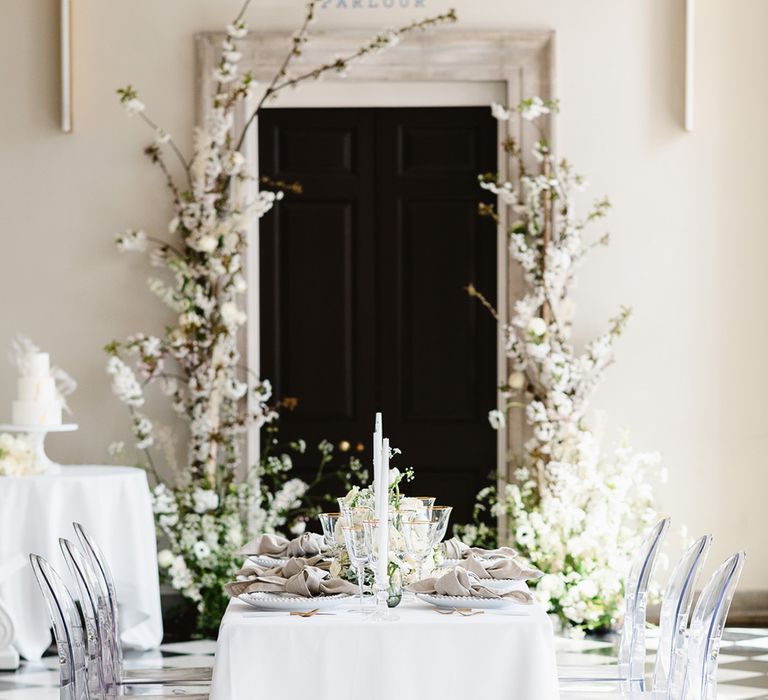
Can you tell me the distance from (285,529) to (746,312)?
2.80 meters

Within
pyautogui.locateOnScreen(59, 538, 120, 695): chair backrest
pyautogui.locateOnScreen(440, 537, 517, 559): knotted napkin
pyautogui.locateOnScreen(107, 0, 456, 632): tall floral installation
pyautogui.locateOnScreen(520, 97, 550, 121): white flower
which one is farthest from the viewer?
pyautogui.locateOnScreen(520, 97, 550, 121): white flower

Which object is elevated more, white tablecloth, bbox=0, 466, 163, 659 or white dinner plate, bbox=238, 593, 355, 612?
white dinner plate, bbox=238, 593, 355, 612

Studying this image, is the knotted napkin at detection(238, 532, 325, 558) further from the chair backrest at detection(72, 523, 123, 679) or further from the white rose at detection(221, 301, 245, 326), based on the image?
the white rose at detection(221, 301, 245, 326)

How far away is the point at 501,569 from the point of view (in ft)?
11.3

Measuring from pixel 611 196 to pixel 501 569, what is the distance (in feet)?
12.0

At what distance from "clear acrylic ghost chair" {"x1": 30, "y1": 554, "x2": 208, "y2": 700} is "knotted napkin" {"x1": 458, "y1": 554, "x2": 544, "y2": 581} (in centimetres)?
105

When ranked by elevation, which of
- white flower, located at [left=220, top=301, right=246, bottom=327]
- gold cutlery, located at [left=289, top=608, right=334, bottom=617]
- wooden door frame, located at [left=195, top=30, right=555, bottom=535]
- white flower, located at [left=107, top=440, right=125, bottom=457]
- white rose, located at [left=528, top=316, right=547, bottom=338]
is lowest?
gold cutlery, located at [left=289, top=608, right=334, bottom=617]

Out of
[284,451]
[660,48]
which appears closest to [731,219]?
[660,48]

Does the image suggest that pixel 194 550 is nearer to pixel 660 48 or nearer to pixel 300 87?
pixel 300 87

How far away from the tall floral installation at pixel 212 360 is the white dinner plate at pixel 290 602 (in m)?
3.03

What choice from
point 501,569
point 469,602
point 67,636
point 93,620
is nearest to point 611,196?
point 501,569

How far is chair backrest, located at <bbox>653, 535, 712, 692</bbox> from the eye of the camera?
3041 millimetres

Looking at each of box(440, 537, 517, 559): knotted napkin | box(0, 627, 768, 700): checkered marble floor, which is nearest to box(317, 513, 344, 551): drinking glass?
box(440, 537, 517, 559): knotted napkin

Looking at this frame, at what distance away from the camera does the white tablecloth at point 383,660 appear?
2889 millimetres
